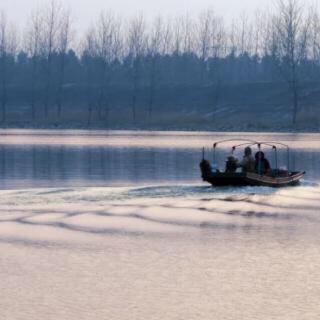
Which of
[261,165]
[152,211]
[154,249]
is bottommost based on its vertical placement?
[154,249]

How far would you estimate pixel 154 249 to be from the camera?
19.2 metres

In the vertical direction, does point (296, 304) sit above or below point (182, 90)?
below

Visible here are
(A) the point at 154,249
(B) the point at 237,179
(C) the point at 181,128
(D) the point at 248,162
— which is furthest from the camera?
(C) the point at 181,128

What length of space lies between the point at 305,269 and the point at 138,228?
604cm

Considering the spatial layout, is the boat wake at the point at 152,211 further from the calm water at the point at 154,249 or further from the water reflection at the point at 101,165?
the water reflection at the point at 101,165

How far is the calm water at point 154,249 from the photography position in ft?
47.6

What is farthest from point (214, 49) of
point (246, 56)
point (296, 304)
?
point (296, 304)

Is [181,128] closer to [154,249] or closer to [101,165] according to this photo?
[101,165]

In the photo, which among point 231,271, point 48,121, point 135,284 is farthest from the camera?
point 48,121

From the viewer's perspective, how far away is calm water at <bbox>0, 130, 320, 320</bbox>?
1450 centimetres

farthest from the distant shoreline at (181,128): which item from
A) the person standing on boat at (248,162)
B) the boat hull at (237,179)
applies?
the boat hull at (237,179)

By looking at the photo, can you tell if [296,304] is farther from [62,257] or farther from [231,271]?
[62,257]

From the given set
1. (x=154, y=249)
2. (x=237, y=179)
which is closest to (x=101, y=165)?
(x=237, y=179)

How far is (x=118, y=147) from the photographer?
2323 inches
